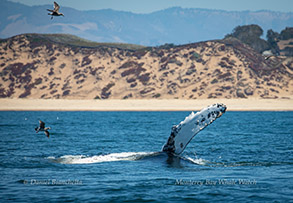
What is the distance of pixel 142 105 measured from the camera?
81.3 m

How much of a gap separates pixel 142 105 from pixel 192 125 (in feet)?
218

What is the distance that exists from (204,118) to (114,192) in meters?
3.83

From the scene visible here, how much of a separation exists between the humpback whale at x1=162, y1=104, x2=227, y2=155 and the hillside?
70114 mm

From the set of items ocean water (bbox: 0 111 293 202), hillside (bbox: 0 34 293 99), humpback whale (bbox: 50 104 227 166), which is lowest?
ocean water (bbox: 0 111 293 202)

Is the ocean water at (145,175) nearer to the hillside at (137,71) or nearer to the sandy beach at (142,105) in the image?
the sandy beach at (142,105)

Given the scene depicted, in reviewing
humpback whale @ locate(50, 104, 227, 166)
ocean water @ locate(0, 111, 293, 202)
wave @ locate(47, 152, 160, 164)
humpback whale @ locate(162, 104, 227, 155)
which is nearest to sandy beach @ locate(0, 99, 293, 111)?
ocean water @ locate(0, 111, 293, 202)

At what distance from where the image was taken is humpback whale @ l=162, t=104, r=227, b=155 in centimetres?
1429

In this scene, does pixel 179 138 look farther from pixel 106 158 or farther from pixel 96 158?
pixel 96 158

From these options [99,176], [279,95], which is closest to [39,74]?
[279,95]

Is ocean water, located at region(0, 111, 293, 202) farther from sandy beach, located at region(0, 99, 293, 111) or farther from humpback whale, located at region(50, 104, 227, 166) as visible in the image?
Result: sandy beach, located at region(0, 99, 293, 111)

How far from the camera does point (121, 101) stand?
278ft

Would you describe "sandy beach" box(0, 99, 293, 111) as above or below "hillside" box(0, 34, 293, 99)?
below

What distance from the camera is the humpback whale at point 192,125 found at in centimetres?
1429

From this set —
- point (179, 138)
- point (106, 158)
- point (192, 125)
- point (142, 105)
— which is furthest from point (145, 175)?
point (142, 105)
